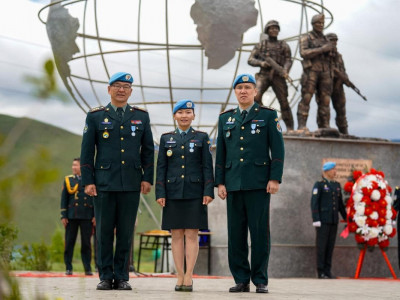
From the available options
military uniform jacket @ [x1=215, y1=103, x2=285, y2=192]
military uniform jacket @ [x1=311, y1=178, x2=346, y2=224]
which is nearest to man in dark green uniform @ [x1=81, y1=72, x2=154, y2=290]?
military uniform jacket @ [x1=215, y1=103, x2=285, y2=192]

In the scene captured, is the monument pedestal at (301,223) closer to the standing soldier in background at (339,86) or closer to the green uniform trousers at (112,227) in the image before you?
the standing soldier in background at (339,86)

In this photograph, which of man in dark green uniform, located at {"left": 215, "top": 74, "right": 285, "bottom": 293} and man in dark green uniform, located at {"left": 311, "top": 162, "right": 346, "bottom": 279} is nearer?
man in dark green uniform, located at {"left": 215, "top": 74, "right": 285, "bottom": 293}

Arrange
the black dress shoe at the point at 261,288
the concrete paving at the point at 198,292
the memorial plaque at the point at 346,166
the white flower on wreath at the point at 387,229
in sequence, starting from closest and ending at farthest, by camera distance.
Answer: the concrete paving at the point at 198,292, the black dress shoe at the point at 261,288, the white flower on wreath at the point at 387,229, the memorial plaque at the point at 346,166

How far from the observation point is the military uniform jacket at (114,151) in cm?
448

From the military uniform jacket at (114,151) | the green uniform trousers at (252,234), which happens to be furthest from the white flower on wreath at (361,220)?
the military uniform jacket at (114,151)

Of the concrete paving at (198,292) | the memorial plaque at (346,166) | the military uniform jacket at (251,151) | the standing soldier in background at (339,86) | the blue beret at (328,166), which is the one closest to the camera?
the concrete paving at (198,292)

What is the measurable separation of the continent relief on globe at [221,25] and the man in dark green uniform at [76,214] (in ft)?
9.10

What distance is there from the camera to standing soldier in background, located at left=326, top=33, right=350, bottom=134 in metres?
9.56

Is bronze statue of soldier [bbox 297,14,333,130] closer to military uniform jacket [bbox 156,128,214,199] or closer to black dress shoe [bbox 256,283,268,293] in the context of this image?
military uniform jacket [bbox 156,128,214,199]

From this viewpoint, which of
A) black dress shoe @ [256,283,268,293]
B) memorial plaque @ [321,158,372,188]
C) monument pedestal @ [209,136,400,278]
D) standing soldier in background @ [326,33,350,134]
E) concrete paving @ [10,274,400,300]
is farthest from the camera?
standing soldier in background @ [326,33,350,134]

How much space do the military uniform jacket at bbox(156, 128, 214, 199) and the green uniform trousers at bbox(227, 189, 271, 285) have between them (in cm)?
22

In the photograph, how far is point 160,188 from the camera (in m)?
4.60

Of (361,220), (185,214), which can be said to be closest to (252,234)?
(185,214)

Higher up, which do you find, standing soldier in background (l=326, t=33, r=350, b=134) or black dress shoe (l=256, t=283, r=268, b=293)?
standing soldier in background (l=326, t=33, r=350, b=134)
